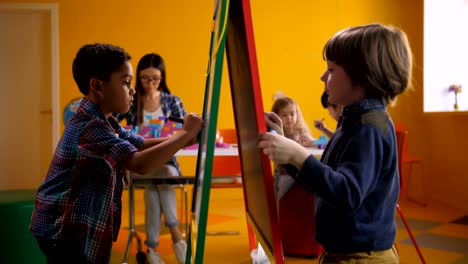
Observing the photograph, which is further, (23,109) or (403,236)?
(23,109)

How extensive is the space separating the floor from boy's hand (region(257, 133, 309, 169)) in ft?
7.19

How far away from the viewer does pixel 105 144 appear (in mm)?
1385

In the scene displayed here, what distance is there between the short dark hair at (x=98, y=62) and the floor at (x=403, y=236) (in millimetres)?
1819

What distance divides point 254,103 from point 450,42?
4934 mm

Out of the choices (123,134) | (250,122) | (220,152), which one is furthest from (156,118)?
(250,122)

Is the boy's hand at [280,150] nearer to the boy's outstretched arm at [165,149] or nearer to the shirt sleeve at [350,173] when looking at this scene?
the shirt sleeve at [350,173]

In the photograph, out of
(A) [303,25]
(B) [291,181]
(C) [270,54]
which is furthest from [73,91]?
(B) [291,181]

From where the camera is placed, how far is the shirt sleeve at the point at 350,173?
3.22 feet

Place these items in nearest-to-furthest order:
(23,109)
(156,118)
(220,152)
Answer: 1. (220,152)
2. (156,118)
3. (23,109)

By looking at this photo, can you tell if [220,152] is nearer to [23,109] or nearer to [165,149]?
[165,149]

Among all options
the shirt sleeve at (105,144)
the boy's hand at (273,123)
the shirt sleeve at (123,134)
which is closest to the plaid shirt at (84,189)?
the shirt sleeve at (105,144)

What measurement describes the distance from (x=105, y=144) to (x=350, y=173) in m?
0.73

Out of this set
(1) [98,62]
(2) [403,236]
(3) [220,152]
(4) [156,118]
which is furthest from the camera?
(2) [403,236]

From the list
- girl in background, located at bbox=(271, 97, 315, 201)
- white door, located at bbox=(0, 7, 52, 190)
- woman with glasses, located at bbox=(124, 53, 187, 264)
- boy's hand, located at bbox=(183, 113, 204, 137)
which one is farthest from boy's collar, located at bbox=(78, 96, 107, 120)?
white door, located at bbox=(0, 7, 52, 190)
